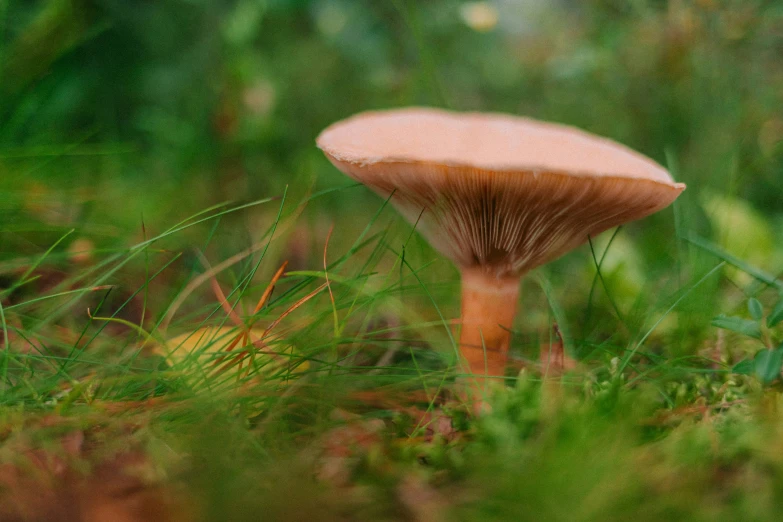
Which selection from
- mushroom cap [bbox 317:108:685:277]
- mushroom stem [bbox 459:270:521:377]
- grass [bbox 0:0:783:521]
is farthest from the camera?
mushroom stem [bbox 459:270:521:377]

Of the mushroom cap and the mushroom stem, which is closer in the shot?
the mushroom cap

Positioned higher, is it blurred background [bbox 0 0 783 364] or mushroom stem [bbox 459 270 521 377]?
blurred background [bbox 0 0 783 364]

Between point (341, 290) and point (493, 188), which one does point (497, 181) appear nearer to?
point (493, 188)

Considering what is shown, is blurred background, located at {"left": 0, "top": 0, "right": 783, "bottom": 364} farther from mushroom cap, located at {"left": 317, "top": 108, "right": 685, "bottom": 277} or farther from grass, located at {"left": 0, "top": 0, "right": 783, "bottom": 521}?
mushroom cap, located at {"left": 317, "top": 108, "right": 685, "bottom": 277}

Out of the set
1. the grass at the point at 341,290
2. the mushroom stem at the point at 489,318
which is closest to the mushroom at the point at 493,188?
the mushroom stem at the point at 489,318

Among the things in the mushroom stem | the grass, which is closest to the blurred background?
the grass

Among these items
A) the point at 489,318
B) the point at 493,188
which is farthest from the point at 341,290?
the point at 493,188

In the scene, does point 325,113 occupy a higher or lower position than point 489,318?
higher

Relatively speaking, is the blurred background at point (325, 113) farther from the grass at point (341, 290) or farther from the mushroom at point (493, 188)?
the mushroom at point (493, 188)
